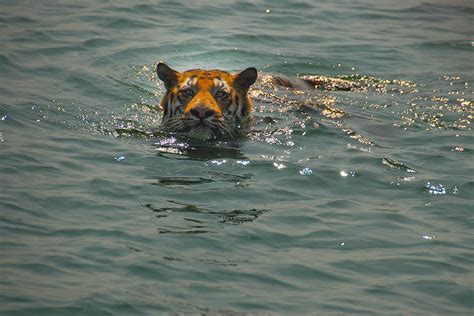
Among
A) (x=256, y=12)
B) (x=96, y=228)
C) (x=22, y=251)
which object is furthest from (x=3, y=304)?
(x=256, y=12)

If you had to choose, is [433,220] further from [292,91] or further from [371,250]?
[292,91]

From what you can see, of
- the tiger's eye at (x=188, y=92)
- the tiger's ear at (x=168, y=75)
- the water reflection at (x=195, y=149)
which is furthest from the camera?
the tiger's ear at (x=168, y=75)

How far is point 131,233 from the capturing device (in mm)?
7480

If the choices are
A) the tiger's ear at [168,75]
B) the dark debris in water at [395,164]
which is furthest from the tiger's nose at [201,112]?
the dark debris in water at [395,164]

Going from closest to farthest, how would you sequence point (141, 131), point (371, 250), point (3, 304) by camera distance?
point (3, 304) → point (371, 250) → point (141, 131)

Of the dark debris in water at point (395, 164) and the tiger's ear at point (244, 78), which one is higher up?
the tiger's ear at point (244, 78)

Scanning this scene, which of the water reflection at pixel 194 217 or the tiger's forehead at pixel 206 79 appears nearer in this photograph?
the water reflection at pixel 194 217

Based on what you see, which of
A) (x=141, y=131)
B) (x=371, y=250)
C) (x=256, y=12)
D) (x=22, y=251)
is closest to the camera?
(x=22, y=251)

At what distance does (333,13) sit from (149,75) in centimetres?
493

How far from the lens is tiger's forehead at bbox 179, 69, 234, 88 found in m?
10.4

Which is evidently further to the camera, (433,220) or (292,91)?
(292,91)

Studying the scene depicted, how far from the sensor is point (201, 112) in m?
Answer: 9.97

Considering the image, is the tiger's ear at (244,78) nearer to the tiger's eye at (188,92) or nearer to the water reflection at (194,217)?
the tiger's eye at (188,92)

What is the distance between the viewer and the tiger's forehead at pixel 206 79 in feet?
34.2
